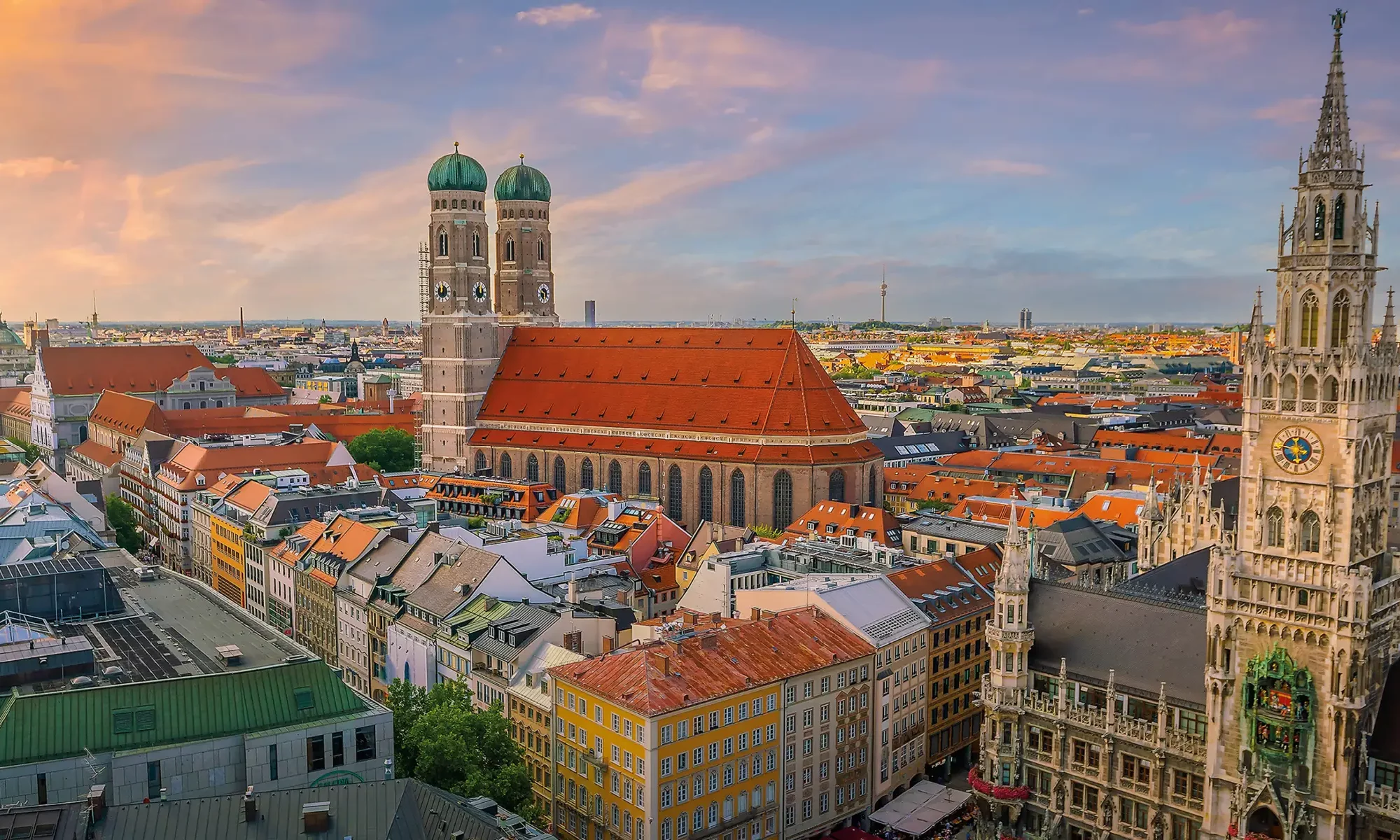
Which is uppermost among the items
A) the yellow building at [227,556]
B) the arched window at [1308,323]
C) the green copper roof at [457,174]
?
the green copper roof at [457,174]

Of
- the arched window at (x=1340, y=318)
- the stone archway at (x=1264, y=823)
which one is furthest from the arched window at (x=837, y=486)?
the arched window at (x=1340, y=318)

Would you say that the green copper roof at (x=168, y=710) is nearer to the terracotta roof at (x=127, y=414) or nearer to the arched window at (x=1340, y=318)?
the arched window at (x=1340, y=318)

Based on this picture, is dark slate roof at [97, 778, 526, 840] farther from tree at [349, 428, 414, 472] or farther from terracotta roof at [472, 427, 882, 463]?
tree at [349, 428, 414, 472]

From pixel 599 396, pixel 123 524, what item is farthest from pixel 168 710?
pixel 599 396

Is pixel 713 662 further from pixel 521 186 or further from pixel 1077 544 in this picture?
pixel 521 186

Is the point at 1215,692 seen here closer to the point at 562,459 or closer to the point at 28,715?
the point at 28,715

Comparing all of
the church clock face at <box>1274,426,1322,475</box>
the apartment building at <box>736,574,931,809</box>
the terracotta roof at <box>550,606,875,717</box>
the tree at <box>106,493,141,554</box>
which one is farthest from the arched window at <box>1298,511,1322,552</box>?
the tree at <box>106,493,141,554</box>
